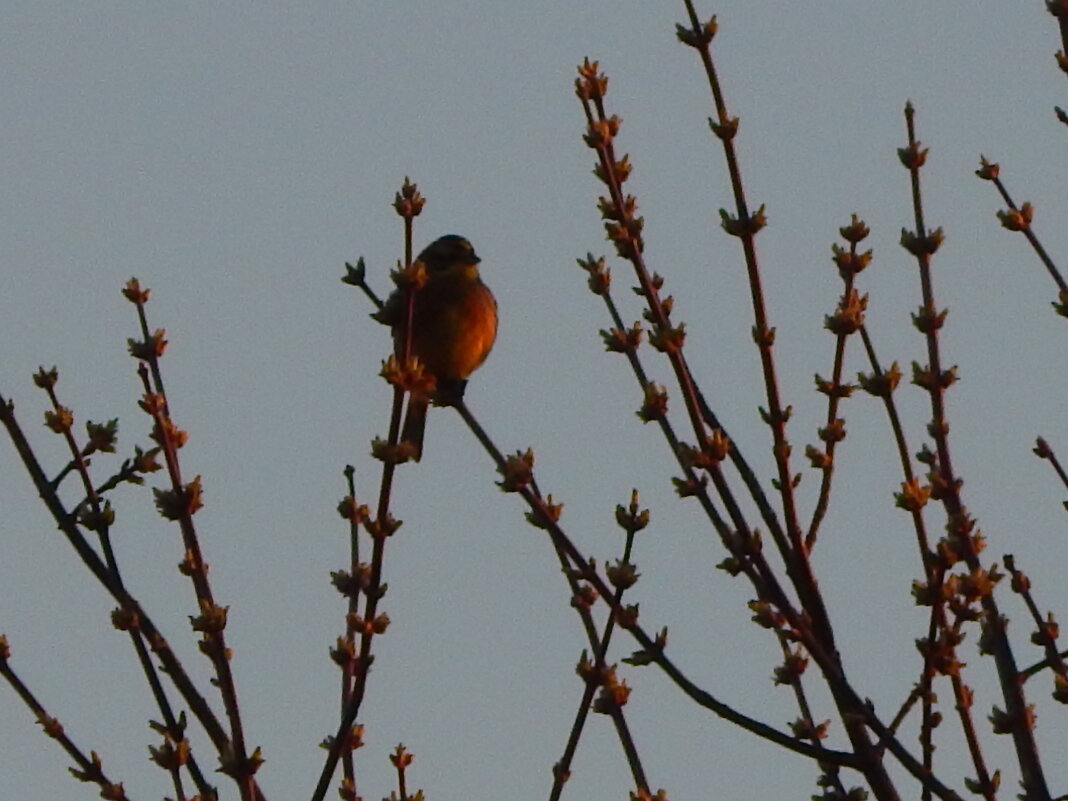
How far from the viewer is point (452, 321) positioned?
26.3 ft

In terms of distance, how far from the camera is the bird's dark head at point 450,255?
27.8 ft

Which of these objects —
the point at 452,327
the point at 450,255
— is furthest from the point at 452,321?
the point at 450,255

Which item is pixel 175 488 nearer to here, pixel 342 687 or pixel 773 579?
pixel 342 687

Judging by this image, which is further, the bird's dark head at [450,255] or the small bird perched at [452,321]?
the bird's dark head at [450,255]

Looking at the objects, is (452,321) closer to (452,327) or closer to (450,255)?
(452,327)

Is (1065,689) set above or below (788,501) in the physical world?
below

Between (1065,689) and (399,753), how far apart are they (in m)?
1.52

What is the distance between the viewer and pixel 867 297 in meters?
4.32

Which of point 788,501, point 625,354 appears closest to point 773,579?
point 788,501

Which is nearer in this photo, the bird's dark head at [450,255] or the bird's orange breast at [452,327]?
the bird's orange breast at [452,327]

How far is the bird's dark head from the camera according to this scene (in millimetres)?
8484

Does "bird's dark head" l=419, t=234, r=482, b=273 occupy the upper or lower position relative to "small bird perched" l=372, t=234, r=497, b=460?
upper

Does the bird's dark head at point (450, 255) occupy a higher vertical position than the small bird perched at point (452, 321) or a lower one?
higher

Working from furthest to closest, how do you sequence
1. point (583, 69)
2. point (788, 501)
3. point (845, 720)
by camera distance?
point (583, 69)
point (788, 501)
point (845, 720)
